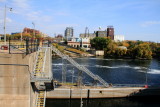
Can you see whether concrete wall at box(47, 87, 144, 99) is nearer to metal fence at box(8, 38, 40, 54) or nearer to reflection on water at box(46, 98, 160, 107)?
reflection on water at box(46, 98, 160, 107)

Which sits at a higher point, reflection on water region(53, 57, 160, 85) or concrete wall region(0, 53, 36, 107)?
concrete wall region(0, 53, 36, 107)

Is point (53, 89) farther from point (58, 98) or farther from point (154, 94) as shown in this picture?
point (154, 94)

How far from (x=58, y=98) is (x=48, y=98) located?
4.64 feet

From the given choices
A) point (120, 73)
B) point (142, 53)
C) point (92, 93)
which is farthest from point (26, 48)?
point (142, 53)

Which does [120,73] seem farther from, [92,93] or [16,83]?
[16,83]

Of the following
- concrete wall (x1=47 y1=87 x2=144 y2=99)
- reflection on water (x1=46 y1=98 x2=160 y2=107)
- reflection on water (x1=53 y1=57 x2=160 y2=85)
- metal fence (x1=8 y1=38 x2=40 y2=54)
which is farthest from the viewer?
reflection on water (x1=53 y1=57 x2=160 y2=85)

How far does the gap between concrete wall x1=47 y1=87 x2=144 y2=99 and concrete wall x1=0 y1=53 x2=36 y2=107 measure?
14.6 metres

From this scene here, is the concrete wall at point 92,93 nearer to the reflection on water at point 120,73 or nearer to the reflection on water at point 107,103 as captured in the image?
the reflection on water at point 107,103

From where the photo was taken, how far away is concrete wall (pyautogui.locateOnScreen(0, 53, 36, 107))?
8.99 metres

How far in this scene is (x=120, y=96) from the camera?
2562 centimetres

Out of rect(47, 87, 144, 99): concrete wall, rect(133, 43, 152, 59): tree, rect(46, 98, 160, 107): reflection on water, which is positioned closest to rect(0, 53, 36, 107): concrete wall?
rect(46, 98, 160, 107): reflection on water

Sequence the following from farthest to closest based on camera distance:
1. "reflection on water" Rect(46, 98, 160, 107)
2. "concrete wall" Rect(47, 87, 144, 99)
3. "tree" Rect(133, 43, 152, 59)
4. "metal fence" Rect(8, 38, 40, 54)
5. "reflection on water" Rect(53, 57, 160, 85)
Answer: "tree" Rect(133, 43, 152, 59) < "reflection on water" Rect(53, 57, 160, 85) < "concrete wall" Rect(47, 87, 144, 99) < "reflection on water" Rect(46, 98, 160, 107) < "metal fence" Rect(8, 38, 40, 54)

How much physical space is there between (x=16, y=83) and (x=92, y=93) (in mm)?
16929

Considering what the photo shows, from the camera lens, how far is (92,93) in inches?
966
